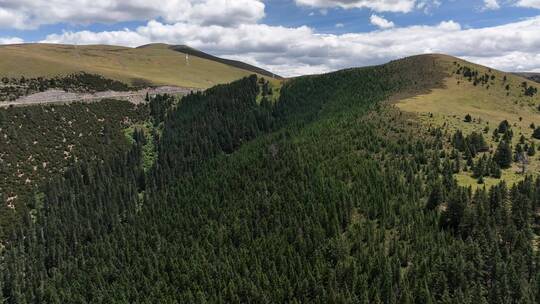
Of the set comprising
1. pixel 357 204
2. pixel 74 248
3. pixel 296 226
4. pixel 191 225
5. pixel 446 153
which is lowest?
pixel 74 248

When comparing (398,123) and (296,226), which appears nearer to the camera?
(296,226)

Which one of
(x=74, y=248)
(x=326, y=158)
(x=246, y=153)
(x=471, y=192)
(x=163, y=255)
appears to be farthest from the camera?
(x=246, y=153)

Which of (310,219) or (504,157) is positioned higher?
(504,157)

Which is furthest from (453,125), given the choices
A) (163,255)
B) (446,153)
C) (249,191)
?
(163,255)

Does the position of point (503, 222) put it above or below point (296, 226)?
above

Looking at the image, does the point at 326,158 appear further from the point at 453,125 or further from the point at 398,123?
the point at 453,125

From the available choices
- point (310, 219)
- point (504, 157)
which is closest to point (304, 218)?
point (310, 219)

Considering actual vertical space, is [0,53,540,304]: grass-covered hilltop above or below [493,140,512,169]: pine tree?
below

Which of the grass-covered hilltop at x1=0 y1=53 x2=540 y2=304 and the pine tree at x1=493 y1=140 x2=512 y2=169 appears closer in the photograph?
the grass-covered hilltop at x1=0 y1=53 x2=540 y2=304

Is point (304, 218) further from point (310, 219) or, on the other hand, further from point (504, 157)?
point (504, 157)
